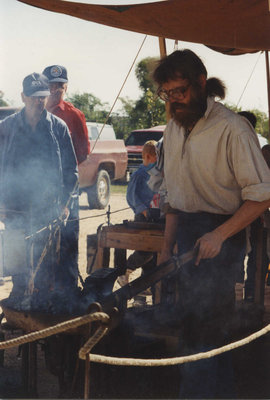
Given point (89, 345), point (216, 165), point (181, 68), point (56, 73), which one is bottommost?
point (89, 345)

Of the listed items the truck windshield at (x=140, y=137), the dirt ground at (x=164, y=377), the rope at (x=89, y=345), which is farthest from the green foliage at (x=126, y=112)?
the rope at (x=89, y=345)

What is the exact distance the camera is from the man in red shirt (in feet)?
14.1

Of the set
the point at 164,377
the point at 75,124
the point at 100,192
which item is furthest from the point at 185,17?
the point at 100,192

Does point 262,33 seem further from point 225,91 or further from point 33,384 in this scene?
point 33,384

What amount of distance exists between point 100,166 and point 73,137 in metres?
6.49

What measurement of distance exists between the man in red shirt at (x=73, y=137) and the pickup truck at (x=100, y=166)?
5371 mm

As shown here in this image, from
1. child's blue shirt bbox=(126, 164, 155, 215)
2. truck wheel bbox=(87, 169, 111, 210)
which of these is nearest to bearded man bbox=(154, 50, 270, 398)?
child's blue shirt bbox=(126, 164, 155, 215)

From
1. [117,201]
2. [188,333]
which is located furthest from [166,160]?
[117,201]

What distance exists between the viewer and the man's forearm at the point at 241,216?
224cm

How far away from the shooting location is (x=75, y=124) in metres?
4.75

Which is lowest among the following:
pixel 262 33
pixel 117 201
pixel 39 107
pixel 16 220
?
pixel 117 201

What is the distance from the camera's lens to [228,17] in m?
3.93

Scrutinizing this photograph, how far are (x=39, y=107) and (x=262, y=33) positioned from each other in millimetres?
2033

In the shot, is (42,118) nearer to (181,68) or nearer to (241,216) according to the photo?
(181,68)
